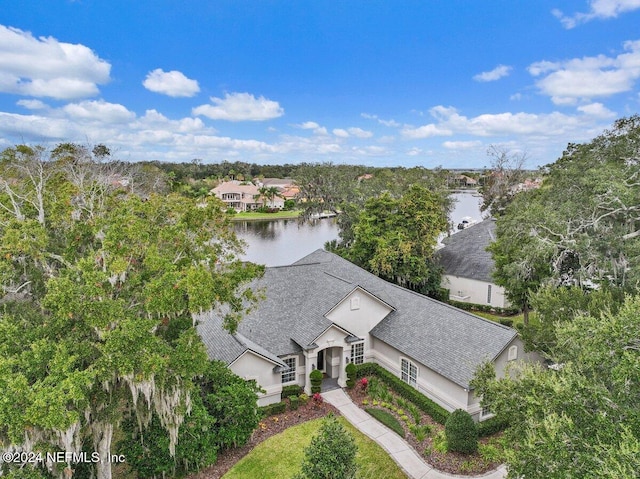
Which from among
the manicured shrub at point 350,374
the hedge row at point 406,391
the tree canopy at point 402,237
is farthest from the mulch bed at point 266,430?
the tree canopy at point 402,237

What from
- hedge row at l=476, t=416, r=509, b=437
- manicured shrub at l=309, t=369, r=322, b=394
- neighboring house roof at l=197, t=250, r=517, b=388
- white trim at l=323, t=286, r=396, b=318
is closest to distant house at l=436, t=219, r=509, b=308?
neighboring house roof at l=197, t=250, r=517, b=388

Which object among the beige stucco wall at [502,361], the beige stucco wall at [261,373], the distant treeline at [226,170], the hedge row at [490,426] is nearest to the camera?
the hedge row at [490,426]

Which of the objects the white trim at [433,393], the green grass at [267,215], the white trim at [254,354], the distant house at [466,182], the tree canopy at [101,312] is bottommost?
the white trim at [433,393]

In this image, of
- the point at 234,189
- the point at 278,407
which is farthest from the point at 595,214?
the point at 234,189

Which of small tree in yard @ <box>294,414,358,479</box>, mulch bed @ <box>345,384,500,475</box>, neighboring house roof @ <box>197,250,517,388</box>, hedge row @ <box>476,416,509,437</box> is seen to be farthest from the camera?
neighboring house roof @ <box>197,250,517,388</box>

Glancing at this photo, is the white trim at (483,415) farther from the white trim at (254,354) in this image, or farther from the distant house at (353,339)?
the white trim at (254,354)

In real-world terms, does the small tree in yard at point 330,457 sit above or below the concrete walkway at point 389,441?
above

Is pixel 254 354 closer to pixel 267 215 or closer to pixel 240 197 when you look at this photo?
pixel 267 215

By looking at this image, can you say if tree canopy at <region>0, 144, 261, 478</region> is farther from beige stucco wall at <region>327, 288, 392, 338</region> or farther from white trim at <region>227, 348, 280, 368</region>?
beige stucco wall at <region>327, 288, 392, 338</region>
